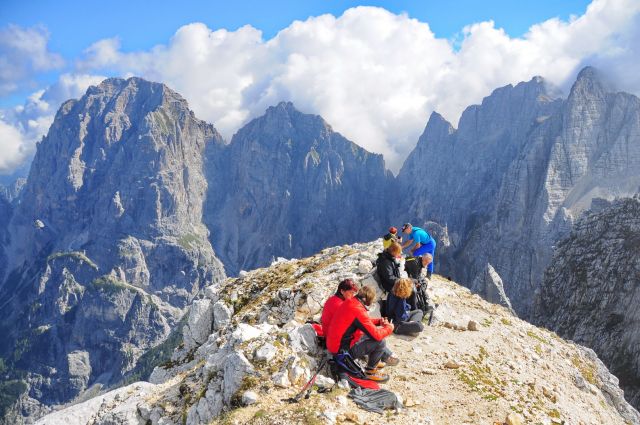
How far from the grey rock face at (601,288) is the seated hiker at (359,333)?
126881mm

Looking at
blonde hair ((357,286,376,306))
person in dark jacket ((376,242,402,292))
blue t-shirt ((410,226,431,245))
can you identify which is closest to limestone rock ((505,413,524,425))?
blonde hair ((357,286,376,306))

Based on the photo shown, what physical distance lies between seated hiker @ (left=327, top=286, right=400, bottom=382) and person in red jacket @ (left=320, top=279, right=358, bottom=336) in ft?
0.93

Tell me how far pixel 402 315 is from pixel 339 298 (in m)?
Result: 4.73

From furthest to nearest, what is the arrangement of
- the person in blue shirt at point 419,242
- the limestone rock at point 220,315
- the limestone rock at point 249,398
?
the limestone rock at point 220,315, the person in blue shirt at point 419,242, the limestone rock at point 249,398

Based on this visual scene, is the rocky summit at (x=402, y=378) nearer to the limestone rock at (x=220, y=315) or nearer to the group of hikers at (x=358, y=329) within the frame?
the group of hikers at (x=358, y=329)

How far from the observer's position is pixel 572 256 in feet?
493

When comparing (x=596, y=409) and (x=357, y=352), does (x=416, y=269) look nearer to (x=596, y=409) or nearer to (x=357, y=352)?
(x=357, y=352)

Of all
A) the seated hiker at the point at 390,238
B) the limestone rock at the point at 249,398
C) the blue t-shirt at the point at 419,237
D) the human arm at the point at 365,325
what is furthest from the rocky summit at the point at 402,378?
the blue t-shirt at the point at 419,237

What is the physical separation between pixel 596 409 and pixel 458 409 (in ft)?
35.9

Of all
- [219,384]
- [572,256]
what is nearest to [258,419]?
[219,384]

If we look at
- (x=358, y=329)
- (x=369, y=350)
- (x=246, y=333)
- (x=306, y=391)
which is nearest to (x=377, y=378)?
(x=369, y=350)

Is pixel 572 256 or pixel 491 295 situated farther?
pixel 491 295

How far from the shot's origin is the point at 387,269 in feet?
68.8

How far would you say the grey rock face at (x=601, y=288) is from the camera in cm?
12175
